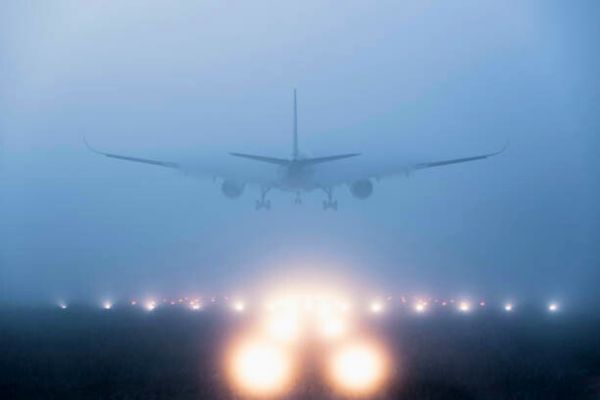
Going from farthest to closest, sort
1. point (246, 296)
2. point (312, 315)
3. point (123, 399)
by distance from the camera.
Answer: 1. point (246, 296)
2. point (312, 315)
3. point (123, 399)

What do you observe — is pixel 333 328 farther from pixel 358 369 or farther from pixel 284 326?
pixel 358 369

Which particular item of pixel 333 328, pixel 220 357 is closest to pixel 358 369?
pixel 220 357

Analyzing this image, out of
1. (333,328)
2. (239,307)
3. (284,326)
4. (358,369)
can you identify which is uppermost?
(239,307)

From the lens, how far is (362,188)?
5581 centimetres

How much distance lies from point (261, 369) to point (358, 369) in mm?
3372

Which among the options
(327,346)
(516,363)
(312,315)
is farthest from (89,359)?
(312,315)

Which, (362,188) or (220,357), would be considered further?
(362,188)

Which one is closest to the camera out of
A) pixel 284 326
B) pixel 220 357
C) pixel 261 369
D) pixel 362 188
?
pixel 261 369

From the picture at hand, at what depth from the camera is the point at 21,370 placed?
23.8 meters

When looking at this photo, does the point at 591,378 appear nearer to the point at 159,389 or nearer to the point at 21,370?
the point at 159,389

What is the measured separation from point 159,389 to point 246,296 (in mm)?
53049

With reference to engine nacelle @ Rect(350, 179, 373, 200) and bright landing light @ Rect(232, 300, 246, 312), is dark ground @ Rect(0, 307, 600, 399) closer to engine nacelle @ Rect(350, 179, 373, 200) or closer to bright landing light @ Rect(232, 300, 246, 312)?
bright landing light @ Rect(232, 300, 246, 312)

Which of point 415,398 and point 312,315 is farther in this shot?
point 312,315

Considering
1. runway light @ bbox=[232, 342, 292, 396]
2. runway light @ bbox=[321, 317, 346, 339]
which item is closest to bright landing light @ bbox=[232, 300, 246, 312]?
runway light @ bbox=[321, 317, 346, 339]
